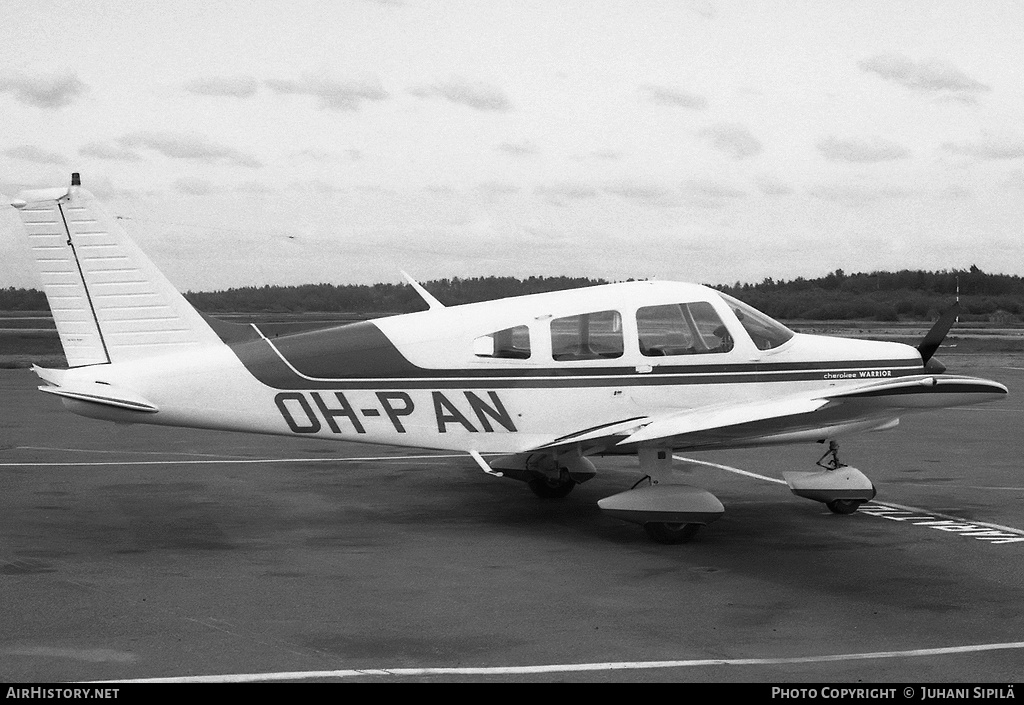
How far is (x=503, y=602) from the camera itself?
26.8 ft

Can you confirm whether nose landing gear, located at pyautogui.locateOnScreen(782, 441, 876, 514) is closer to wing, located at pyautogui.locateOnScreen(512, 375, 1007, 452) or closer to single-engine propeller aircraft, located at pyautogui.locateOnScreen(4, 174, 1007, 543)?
single-engine propeller aircraft, located at pyautogui.locateOnScreen(4, 174, 1007, 543)

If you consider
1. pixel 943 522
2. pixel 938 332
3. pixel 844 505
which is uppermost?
pixel 938 332

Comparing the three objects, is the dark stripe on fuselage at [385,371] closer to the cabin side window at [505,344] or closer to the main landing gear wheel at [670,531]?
the cabin side window at [505,344]

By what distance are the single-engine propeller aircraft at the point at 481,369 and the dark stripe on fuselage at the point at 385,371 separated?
1cm

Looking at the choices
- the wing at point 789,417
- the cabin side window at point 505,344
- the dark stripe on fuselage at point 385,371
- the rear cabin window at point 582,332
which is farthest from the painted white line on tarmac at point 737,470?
the cabin side window at point 505,344

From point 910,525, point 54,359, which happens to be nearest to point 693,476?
point 910,525

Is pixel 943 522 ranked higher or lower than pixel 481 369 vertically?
lower

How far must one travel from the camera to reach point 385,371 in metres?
11.2

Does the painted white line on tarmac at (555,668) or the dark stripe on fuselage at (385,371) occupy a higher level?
the dark stripe on fuselage at (385,371)

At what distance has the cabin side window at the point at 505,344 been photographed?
1136 cm

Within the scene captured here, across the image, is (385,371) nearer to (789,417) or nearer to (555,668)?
(789,417)

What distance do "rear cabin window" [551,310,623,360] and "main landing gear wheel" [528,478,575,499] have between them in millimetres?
2076

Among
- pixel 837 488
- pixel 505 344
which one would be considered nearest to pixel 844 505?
pixel 837 488

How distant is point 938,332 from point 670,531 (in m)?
3.75
